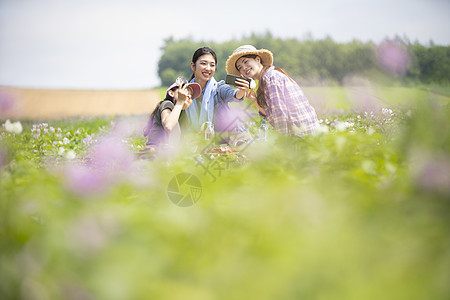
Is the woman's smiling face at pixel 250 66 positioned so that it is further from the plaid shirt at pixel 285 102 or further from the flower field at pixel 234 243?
the flower field at pixel 234 243

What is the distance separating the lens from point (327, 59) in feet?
76.6

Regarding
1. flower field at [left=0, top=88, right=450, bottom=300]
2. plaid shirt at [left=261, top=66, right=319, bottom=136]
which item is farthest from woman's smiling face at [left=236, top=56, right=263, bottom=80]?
flower field at [left=0, top=88, right=450, bottom=300]

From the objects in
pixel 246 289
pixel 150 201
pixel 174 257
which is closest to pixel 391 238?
pixel 246 289

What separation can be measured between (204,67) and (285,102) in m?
1.06

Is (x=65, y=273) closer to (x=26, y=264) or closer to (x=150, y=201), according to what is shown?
(x=26, y=264)

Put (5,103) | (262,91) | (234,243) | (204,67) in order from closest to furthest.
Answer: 1. (234,243)
2. (5,103)
3. (262,91)
4. (204,67)

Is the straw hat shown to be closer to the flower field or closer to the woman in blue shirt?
the woman in blue shirt

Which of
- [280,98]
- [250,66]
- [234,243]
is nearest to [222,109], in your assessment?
[250,66]

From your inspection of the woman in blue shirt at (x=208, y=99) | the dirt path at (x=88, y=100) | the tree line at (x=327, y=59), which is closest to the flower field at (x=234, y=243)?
the woman in blue shirt at (x=208, y=99)

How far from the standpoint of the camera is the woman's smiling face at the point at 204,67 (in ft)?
13.3

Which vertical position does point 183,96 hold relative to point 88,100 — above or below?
above

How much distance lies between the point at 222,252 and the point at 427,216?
0.61 m

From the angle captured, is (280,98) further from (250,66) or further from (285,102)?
(250,66)

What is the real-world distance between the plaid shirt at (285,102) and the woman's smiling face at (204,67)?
737 mm
